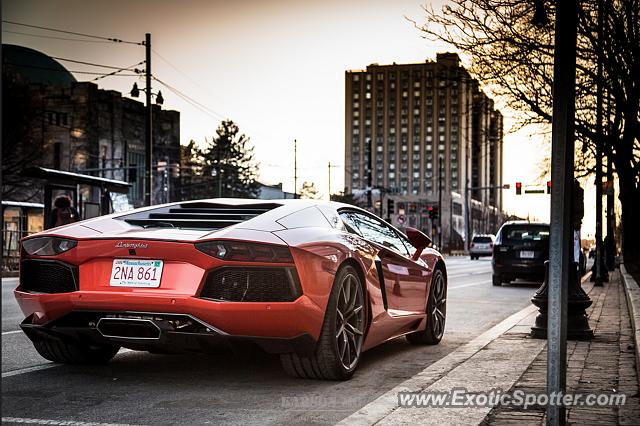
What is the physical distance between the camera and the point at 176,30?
5.34 m

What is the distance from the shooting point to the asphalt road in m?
4.36

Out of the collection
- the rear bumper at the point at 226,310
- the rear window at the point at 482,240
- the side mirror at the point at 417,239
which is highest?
the side mirror at the point at 417,239

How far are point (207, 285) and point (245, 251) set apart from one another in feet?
1.04

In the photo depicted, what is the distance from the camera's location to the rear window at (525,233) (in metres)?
19.4

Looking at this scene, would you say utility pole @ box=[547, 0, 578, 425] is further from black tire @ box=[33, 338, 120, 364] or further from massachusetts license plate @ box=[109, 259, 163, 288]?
black tire @ box=[33, 338, 120, 364]

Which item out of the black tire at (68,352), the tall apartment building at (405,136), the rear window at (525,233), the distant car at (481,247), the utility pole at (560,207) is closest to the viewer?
the utility pole at (560,207)

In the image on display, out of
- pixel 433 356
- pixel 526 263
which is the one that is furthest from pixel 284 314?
pixel 526 263

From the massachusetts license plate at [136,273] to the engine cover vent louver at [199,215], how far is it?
1.75ft

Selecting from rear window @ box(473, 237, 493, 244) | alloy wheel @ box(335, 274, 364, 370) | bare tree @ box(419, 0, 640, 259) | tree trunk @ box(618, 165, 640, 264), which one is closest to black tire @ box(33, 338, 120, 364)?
alloy wheel @ box(335, 274, 364, 370)

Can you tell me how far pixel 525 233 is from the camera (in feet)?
64.2

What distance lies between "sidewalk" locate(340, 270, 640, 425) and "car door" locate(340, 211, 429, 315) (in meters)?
0.59

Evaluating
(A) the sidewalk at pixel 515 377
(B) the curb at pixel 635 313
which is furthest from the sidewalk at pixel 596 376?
(B) the curb at pixel 635 313

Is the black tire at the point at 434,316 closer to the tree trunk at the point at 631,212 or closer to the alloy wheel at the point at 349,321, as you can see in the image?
the alloy wheel at the point at 349,321

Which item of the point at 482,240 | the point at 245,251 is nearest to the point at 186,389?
the point at 245,251
